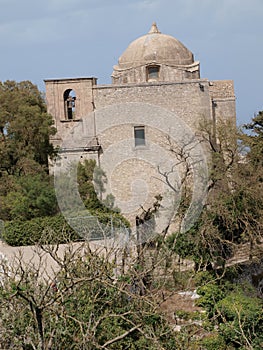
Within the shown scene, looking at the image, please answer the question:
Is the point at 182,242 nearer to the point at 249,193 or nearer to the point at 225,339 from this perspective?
the point at 249,193

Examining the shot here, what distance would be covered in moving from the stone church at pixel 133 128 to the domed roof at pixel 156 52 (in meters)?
2.27

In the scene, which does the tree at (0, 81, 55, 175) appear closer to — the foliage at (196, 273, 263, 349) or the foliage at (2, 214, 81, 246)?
the foliage at (2, 214, 81, 246)

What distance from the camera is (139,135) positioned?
81.8 ft

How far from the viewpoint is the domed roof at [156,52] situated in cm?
2798

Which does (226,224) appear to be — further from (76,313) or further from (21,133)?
(76,313)

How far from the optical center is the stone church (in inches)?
960

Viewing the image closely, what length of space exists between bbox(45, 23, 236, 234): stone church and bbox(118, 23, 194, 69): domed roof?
2.27 metres

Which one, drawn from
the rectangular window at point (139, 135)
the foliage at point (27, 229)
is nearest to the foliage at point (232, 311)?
the foliage at point (27, 229)

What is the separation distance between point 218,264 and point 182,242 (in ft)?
4.09

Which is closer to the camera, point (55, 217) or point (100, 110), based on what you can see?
point (55, 217)

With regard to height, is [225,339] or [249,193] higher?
[249,193]

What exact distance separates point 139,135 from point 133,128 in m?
0.36

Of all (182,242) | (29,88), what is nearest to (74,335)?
(182,242)

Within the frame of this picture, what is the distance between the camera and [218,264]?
19.4 meters
